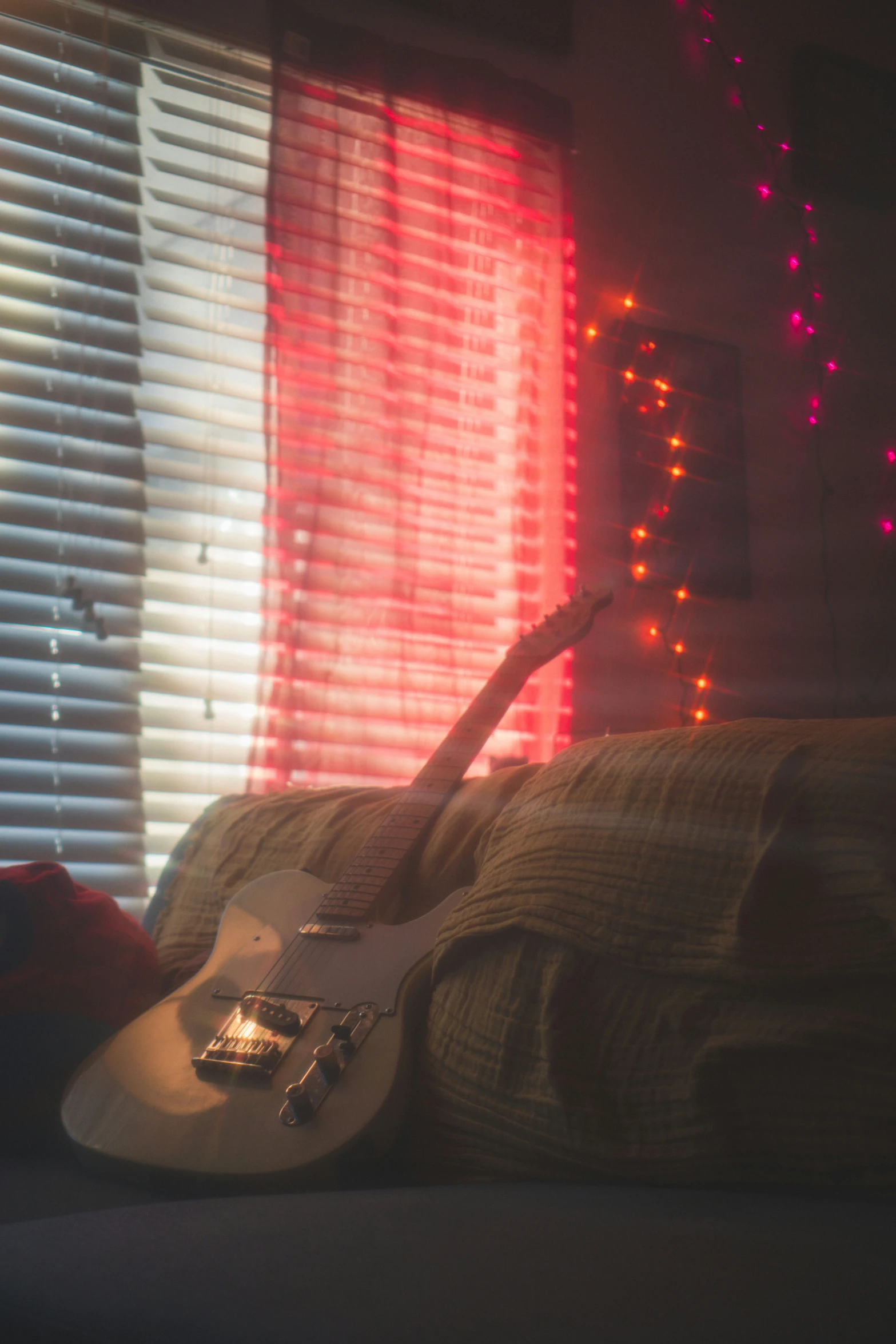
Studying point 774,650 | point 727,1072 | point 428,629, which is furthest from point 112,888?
point 774,650

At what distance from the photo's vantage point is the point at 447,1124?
0.60 meters

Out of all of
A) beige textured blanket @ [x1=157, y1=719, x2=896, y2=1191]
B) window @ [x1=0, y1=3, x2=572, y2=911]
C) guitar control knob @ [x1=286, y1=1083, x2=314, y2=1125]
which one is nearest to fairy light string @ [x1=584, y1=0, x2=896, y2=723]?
window @ [x1=0, y1=3, x2=572, y2=911]

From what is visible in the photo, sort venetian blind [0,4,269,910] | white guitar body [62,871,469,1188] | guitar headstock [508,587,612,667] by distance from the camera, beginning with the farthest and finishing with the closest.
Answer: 1. venetian blind [0,4,269,910]
2. guitar headstock [508,587,612,667]
3. white guitar body [62,871,469,1188]

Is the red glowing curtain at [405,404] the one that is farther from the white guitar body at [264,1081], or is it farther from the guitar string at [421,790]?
the white guitar body at [264,1081]

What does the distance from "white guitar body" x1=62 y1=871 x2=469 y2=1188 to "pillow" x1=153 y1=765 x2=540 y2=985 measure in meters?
0.10

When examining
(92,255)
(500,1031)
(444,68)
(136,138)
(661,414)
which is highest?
(444,68)

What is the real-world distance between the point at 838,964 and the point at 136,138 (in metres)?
1.89

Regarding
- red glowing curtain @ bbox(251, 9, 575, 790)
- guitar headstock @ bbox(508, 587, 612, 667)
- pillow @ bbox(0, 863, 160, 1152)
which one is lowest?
pillow @ bbox(0, 863, 160, 1152)

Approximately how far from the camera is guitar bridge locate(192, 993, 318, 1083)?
0.65 metres

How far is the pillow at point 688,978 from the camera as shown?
1.45 feet

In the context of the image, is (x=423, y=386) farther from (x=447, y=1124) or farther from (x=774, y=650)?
(x=447, y=1124)

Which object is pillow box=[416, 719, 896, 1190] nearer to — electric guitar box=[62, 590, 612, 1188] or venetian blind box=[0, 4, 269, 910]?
electric guitar box=[62, 590, 612, 1188]

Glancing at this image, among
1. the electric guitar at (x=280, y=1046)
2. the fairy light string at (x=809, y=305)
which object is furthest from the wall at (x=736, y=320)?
the electric guitar at (x=280, y=1046)

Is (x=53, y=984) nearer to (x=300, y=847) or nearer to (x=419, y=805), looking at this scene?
(x=300, y=847)
